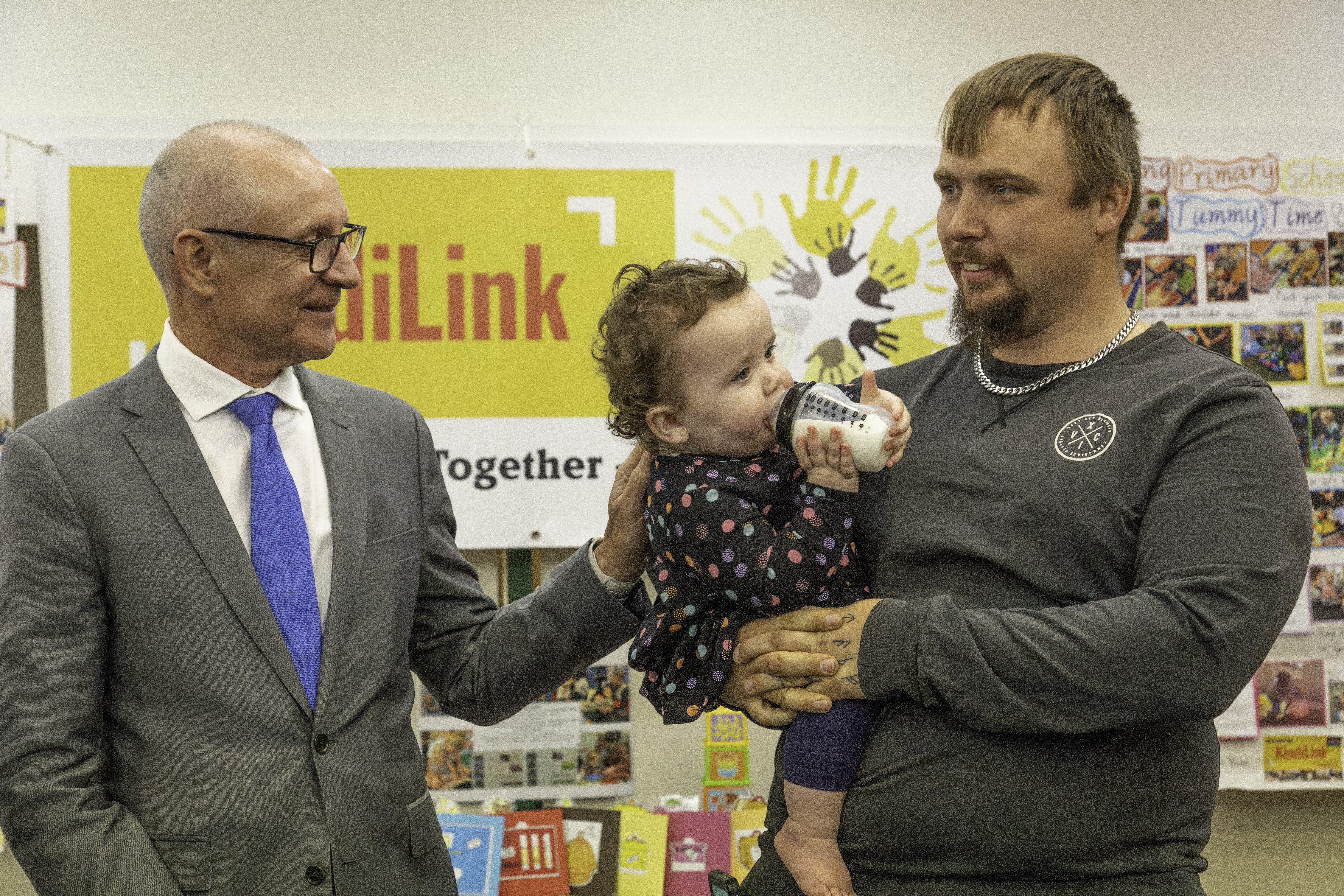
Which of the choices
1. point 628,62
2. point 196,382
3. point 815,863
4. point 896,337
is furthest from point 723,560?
point 628,62

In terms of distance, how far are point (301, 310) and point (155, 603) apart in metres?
0.53

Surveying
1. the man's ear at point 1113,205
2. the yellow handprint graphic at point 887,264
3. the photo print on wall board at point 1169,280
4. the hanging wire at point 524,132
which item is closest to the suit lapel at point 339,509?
the man's ear at point 1113,205

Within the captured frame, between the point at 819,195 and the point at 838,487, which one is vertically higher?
the point at 819,195

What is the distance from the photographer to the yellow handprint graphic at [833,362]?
9.71 feet

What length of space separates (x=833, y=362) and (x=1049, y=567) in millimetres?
1714

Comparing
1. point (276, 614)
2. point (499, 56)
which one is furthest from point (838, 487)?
point (499, 56)

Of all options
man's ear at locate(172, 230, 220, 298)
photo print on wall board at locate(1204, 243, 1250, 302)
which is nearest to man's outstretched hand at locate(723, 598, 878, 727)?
man's ear at locate(172, 230, 220, 298)

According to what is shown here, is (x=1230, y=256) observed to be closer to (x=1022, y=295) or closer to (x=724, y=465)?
(x=1022, y=295)

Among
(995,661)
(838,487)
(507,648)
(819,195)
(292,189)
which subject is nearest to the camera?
(995,661)

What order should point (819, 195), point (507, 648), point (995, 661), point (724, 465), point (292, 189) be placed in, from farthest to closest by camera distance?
point (819, 195)
point (507, 648)
point (292, 189)
point (724, 465)
point (995, 661)

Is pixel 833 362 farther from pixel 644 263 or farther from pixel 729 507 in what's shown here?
pixel 729 507

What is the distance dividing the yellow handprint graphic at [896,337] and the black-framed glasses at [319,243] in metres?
1.62

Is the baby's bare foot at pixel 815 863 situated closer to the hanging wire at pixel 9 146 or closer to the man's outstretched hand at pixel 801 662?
the man's outstretched hand at pixel 801 662

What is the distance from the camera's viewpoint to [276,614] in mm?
1511
